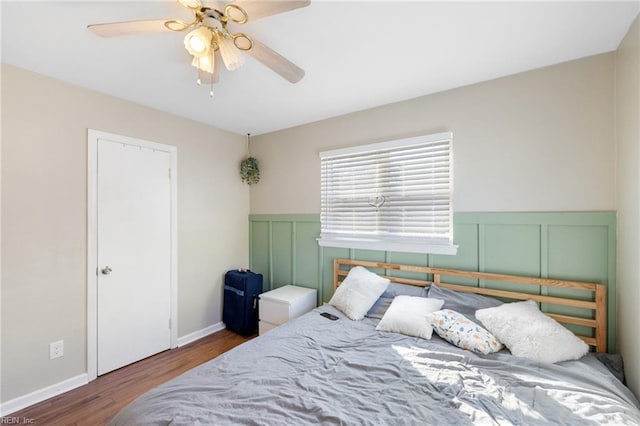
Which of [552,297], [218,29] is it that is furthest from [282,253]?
[552,297]

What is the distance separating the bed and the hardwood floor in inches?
43.3

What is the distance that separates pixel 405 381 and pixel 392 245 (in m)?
1.33

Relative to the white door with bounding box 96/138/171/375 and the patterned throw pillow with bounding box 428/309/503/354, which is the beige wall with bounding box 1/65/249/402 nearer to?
the white door with bounding box 96/138/171/375

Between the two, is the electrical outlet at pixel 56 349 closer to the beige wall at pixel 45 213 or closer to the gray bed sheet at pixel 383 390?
the beige wall at pixel 45 213

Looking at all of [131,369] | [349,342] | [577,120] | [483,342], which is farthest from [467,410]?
[131,369]

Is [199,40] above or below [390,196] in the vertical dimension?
above

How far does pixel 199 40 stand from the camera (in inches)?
52.8

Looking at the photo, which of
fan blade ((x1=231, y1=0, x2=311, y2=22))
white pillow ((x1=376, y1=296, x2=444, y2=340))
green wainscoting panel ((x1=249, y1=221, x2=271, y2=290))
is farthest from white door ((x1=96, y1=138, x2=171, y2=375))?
white pillow ((x1=376, y1=296, x2=444, y2=340))

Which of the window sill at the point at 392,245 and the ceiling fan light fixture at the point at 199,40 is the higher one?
the ceiling fan light fixture at the point at 199,40

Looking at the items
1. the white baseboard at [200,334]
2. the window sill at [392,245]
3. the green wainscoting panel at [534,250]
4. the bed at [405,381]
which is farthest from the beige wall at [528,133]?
the white baseboard at [200,334]

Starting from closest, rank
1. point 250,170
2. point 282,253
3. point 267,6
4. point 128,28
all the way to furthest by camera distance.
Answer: point 267,6 → point 128,28 → point 282,253 → point 250,170

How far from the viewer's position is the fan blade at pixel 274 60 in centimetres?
146

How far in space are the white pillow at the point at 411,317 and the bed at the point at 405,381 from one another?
0.05m

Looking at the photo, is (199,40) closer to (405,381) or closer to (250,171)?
(405,381)
